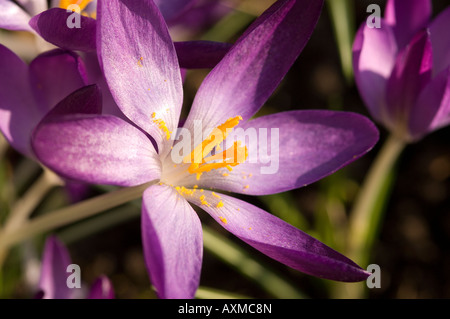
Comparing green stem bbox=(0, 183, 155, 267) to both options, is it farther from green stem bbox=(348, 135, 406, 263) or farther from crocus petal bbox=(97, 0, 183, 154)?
green stem bbox=(348, 135, 406, 263)

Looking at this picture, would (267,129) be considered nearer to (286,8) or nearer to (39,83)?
(286,8)

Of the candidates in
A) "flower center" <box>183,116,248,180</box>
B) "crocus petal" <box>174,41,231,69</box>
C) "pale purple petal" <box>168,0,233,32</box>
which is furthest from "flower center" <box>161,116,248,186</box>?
"pale purple petal" <box>168,0,233,32</box>

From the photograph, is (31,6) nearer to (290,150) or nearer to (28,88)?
(28,88)

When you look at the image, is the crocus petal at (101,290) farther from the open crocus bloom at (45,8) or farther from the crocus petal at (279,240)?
the open crocus bloom at (45,8)

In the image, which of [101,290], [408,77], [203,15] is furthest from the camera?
[203,15]

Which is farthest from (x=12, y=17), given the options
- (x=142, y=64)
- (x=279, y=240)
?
(x=279, y=240)

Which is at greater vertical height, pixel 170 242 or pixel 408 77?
pixel 408 77
